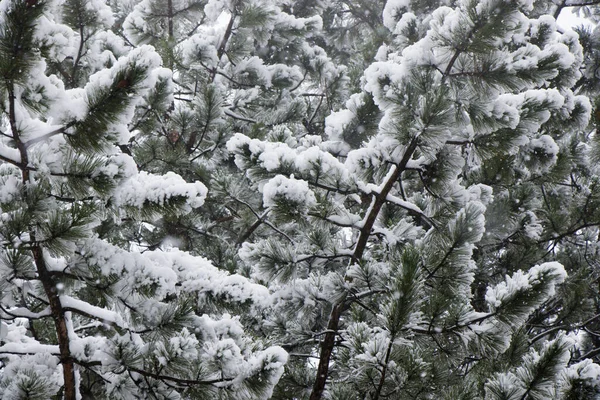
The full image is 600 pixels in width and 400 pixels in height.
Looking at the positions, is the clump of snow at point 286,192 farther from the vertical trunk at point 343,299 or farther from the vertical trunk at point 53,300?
the vertical trunk at point 53,300

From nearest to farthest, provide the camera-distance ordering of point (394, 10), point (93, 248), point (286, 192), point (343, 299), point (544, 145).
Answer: point (93, 248), point (286, 192), point (343, 299), point (544, 145), point (394, 10)

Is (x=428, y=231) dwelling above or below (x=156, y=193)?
above

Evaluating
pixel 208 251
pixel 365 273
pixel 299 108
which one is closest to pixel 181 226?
pixel 208 251

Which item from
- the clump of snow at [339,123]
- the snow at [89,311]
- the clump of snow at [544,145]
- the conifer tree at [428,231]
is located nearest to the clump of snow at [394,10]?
the clump of snow at [544,145]

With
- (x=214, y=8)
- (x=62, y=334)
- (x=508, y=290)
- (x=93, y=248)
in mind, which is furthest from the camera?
(x=214, y=8)

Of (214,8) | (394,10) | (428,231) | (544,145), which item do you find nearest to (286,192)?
(428,231)

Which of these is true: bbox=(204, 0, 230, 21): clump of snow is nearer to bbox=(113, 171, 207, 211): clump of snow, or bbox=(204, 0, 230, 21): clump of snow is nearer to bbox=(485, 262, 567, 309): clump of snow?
bbox=(113, 171, 207, 211): clump of snow

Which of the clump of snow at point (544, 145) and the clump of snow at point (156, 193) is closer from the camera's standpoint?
the clump of snow at point (156, 193)

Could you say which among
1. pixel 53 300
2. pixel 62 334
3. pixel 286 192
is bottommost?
pixel 62 334

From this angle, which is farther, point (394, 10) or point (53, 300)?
point (394, 10)

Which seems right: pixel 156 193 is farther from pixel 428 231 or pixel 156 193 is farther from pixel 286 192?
pixel 428 231

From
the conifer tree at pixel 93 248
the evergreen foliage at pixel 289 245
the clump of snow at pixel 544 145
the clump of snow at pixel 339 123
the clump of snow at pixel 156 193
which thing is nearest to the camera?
the conifer tree at pixel 93 248

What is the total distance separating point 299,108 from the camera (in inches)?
247

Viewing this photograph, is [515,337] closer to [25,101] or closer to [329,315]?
[329,315]
